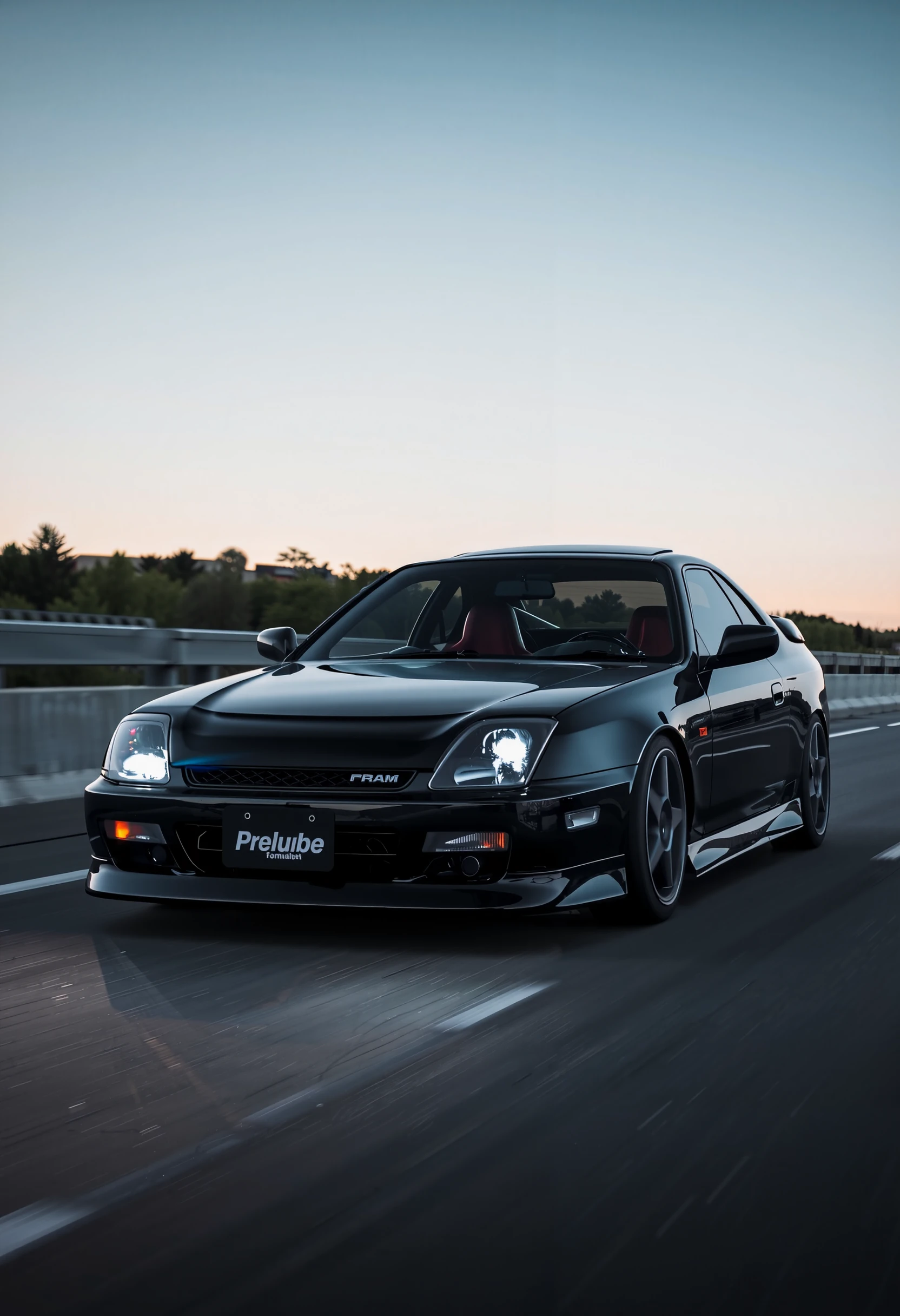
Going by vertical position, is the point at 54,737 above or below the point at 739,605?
below

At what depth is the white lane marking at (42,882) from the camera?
21.3ft

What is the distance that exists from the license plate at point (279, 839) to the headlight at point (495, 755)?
384 mm

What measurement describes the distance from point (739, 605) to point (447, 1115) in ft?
15.1

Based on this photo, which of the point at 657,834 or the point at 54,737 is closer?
the point at 657,834

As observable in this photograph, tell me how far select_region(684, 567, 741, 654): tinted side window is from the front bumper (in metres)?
1.61

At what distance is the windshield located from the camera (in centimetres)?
662

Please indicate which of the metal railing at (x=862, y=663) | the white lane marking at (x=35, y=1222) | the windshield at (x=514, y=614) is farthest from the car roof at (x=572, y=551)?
the metal railing at (x=862, y=663)

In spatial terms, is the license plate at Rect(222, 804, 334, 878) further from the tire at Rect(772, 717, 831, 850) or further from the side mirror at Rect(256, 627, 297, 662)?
the tire at Rect(772, 717, 831, 850)

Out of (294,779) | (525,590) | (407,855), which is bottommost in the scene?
(407,855)

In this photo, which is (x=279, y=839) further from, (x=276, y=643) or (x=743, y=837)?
(x=743, y=837)

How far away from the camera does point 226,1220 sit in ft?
9.39

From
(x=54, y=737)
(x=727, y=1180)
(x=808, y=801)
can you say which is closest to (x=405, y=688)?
(x=727, y=1180)

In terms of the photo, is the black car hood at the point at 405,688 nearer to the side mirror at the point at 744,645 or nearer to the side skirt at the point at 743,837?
the side mirror at the point at 744,645

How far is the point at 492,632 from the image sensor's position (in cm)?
691
